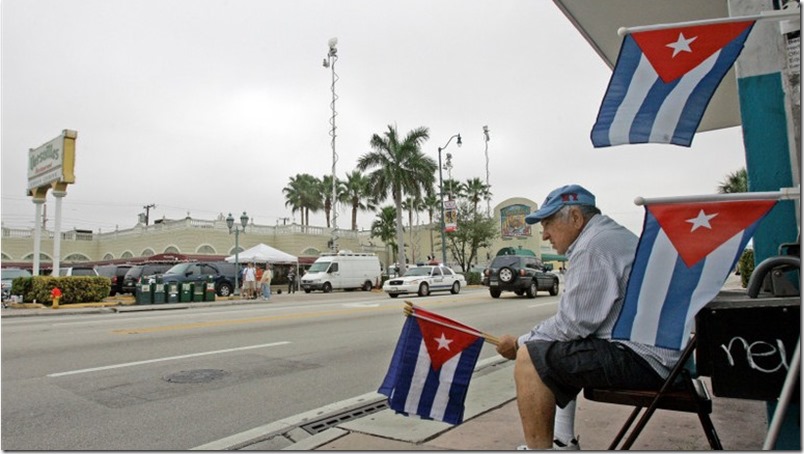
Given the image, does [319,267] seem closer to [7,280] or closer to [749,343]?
[7,280]

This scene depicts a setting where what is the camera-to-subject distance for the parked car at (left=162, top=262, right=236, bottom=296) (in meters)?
26.4

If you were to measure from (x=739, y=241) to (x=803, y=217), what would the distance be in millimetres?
256

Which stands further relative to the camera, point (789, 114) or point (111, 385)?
point (111, 385)

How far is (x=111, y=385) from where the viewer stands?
6.11 m

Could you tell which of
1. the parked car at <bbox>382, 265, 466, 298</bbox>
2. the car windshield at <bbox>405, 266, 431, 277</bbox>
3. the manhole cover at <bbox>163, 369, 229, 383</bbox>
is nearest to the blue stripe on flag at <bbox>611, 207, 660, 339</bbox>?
the manhole cover at <bbox>163, 369, 229, 383</bbox>

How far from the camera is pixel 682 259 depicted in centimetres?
218

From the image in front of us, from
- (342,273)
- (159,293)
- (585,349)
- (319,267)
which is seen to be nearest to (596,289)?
(585,349)

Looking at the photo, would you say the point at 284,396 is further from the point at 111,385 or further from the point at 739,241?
the point at 739,241

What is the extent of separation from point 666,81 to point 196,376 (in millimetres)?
5948

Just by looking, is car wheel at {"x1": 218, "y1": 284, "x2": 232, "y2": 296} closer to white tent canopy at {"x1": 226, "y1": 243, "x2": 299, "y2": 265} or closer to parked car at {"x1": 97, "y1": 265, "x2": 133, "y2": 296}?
white tent canopy at {"x1": 226, "y1": 243, "x2": 299, "y2": 265}

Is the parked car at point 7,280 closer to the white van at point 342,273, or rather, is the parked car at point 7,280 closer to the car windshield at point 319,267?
the white van at point 342,273

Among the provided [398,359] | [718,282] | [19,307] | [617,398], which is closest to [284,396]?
[398,359]

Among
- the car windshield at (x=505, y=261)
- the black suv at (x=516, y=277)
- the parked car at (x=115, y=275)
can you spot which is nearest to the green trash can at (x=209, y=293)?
the parked car at (x=115, y=275)

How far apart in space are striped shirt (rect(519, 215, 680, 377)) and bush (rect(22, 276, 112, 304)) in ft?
72.1
